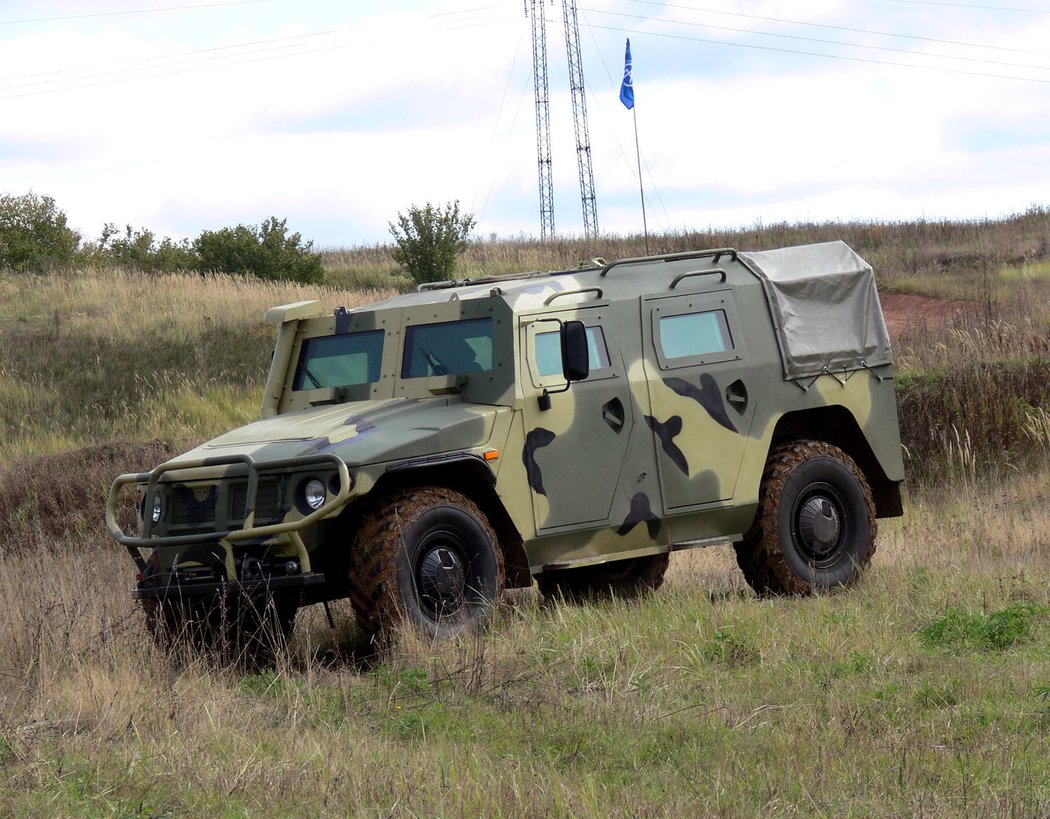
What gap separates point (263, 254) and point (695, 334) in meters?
27.8

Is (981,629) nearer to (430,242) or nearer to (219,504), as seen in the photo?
(219,504)

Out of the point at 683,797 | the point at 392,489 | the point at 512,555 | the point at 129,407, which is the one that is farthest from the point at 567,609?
the point at 129,407

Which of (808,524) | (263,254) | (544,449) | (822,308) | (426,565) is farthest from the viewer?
(263,254)

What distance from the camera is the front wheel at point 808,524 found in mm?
9375

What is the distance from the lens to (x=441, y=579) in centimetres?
763

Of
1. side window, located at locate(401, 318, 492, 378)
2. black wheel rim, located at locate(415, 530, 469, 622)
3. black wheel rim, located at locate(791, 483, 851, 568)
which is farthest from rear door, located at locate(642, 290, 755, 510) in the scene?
black wheel rim, located at locate(415, 530, 469, 622)

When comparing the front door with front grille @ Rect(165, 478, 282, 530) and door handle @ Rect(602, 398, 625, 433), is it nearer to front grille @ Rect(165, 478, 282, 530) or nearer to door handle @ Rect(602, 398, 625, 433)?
door handle @ Rect(602, 398, 625, 433)

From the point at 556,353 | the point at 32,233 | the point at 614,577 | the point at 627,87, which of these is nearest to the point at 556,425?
the point at 556,353

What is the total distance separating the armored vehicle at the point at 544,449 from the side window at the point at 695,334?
0.05 feet

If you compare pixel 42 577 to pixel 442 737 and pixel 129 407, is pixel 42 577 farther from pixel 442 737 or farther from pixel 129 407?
pixel 129 407

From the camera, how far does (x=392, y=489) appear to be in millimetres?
7676

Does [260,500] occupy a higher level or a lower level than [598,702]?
higher

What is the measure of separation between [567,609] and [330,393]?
1.97m

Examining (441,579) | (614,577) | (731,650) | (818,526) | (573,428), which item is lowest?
(614,577)
